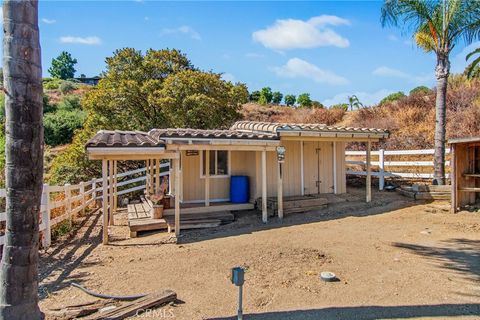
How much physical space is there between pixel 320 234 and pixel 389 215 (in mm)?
3052

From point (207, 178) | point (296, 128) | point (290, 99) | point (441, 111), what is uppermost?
point (290, 99)

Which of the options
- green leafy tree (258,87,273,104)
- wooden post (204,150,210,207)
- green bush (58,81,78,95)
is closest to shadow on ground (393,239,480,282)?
wooden post (204,150,210,207)

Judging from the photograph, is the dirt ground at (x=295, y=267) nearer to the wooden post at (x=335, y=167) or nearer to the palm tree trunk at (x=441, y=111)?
the palm tree trunk at (x=441, y=111)

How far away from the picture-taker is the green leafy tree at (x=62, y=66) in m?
57.6

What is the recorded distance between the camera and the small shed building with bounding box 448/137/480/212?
32.1 ft

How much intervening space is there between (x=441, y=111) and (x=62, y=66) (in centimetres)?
6072

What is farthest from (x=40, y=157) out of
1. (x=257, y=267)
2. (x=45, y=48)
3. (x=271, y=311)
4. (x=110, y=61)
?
(x=110, y=61)

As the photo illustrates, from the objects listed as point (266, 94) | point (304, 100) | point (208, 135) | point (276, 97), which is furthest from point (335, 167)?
point (276, 97)

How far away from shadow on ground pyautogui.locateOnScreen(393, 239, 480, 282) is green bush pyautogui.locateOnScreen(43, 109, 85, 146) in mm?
26302

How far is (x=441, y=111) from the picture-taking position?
11.5m

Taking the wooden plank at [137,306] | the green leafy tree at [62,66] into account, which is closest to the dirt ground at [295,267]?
the wooden plank at [137,306]

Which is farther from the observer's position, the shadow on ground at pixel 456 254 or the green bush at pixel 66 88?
the green bush at pixel 66 88

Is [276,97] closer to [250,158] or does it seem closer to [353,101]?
[353,101]
